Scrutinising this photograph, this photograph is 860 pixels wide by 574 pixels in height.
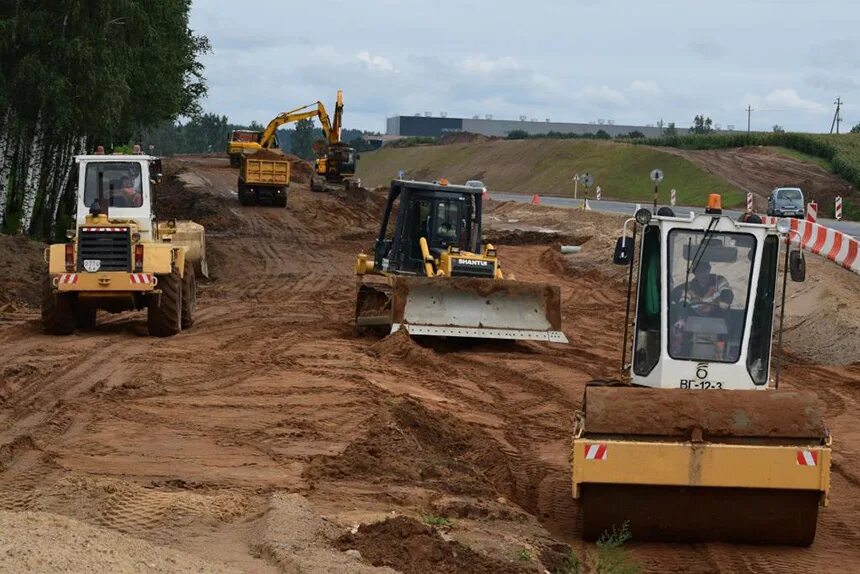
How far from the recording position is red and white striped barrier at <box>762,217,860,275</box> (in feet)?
78.7

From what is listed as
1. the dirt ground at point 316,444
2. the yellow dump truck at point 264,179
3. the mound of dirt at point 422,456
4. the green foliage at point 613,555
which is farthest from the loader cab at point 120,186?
the yellow dump truck at point 264,179

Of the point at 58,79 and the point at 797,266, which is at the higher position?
the point at 58,79

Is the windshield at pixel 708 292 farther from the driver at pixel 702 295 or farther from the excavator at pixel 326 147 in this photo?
the excavator at pixel 326 147

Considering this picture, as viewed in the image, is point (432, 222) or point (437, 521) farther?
point (432, 222)

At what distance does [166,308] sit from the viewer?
19125 millimetres

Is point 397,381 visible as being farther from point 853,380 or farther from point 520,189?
point 520,189

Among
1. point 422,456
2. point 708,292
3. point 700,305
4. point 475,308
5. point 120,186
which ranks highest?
point 120,186

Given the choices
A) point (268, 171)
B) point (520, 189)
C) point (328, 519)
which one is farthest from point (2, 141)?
point (520, 189)

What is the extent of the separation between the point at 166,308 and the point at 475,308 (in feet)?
14.2

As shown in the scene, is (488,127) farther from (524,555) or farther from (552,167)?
(524,555)

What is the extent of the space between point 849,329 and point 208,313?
34.1 feet

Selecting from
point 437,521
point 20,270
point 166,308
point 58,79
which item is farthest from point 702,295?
point 58,79

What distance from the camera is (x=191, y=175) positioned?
6147 centimetres

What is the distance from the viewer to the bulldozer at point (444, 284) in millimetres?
18844
